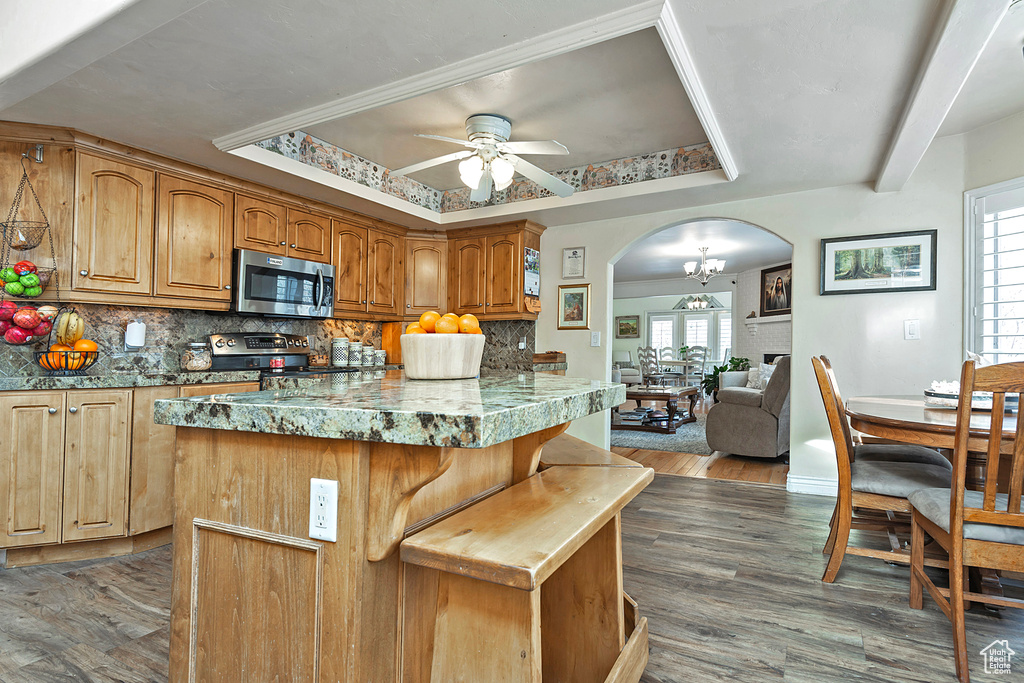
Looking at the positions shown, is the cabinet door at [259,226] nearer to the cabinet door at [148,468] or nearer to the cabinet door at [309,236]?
the cabinet door at [309,236]

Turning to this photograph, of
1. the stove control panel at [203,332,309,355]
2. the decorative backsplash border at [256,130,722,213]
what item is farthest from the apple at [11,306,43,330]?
the decorative backsplash border at [256,130,722,213]

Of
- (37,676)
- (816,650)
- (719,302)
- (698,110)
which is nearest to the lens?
(37,676)

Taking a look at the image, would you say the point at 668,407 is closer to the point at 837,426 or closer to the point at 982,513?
the point at 837,426

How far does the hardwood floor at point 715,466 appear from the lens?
164 inches

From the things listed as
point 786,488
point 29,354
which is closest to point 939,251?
point 786,488

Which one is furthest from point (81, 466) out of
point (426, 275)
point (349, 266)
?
point (426, 275)

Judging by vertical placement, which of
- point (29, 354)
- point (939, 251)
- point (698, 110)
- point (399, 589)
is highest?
point (698, 110)

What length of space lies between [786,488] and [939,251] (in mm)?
1873

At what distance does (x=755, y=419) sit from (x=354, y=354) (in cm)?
365

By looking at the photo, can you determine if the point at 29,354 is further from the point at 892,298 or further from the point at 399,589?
the point at 892,298

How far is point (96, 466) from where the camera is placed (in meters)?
2.60

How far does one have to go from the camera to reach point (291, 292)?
3744 mm

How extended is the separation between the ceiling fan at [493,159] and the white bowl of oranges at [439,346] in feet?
5.05

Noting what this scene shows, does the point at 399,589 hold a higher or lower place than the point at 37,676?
higher
